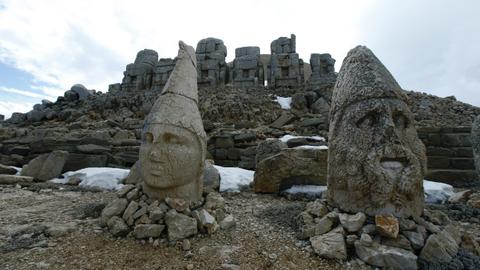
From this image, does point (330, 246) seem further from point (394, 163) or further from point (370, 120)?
point (370, 120)

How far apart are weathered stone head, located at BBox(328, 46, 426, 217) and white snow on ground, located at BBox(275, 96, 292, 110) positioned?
14.1 metres

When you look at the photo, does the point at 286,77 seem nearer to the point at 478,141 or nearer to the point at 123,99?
the point at 123,99

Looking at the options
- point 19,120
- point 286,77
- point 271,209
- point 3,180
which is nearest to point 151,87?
point 19,120

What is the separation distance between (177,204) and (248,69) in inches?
769

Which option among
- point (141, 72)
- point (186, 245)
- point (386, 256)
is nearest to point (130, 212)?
point (186, 245)

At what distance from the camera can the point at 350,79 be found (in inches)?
146

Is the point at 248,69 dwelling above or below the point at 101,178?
above

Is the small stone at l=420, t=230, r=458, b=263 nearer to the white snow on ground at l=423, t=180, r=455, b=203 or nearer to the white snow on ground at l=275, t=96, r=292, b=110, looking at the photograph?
the white snow on ground at l=423, t=180, r=455, b=203

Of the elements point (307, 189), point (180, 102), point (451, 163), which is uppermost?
point (180, 102)

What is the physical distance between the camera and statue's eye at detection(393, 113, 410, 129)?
3.46m

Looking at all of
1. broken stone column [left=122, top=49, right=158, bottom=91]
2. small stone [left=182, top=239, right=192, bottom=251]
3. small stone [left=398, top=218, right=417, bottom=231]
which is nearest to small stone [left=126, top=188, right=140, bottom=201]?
small stone [left=182, top=239, right=192, bottom=251]

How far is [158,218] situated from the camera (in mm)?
3578

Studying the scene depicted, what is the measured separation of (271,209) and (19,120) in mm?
23589

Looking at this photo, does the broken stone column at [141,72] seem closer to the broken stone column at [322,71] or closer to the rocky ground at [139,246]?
the broken stone column at [322,71]
